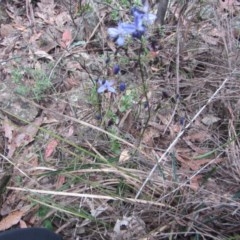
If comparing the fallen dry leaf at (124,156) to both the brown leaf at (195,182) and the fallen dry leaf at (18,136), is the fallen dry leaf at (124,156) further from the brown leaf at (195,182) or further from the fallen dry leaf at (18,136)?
the fallen dry leaf at (18,136)

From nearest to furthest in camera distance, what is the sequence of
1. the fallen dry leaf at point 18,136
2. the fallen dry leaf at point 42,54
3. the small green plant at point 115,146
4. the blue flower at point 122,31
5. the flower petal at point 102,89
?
the blue flower at point 122,31, the flower petal at point 102,89, the small green plant at point 115,146, the fallen dry leaf at point 18,136, the fallen dry leaf at point 42,54

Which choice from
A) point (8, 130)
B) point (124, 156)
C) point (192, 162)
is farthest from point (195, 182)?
point (8, 130)

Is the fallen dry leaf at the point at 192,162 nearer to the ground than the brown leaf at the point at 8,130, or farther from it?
nearer to the ground

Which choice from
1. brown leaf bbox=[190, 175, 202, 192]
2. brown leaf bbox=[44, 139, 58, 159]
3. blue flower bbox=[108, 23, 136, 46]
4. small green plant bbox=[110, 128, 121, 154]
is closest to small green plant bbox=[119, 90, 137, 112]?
small green plant bbox=[110, 128, 121, 154]

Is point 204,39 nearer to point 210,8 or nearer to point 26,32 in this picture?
point 210,8

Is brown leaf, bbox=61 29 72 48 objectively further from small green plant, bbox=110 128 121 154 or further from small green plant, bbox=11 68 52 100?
small green plant, bbox=110 128 121 154

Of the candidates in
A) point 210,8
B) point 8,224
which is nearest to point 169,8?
point 210,8

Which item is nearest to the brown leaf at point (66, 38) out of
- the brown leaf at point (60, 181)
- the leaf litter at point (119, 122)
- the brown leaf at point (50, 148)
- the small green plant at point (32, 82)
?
the leaf litter at point (119, 122)
